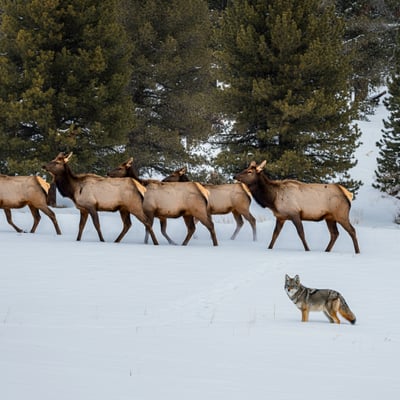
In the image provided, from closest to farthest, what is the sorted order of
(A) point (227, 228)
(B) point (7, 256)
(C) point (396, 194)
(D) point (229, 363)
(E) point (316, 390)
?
(E) point (316, 390) < (D) point (229, 363) < (B) point (7, 256) < (A) point (227, 228) < (C) point (396, 194)

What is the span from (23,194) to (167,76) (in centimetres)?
1103

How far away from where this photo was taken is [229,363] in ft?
22.7

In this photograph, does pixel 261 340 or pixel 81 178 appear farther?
pixel 81 178

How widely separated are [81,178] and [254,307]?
28.6 ft

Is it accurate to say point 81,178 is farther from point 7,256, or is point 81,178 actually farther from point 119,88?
point 119,88

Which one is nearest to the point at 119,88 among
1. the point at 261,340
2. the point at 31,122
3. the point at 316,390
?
the point at 31,122

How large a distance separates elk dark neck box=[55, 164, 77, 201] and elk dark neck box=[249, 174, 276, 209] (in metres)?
3.98

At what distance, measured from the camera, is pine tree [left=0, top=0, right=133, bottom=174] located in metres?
23.9

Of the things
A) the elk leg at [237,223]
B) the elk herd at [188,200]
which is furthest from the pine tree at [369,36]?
the elk herd at [188,200]

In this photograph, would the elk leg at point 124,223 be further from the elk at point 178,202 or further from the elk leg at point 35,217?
the elk leg at point 35,217

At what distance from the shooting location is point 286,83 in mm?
25312

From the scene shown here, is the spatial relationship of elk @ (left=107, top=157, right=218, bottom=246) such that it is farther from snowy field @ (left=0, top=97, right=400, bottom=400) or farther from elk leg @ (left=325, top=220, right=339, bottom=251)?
elk leg @ (left=325, top=220, right=339, bottom=251)

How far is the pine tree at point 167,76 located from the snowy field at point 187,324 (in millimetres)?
10947

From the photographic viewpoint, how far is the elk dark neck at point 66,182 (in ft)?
59.8
